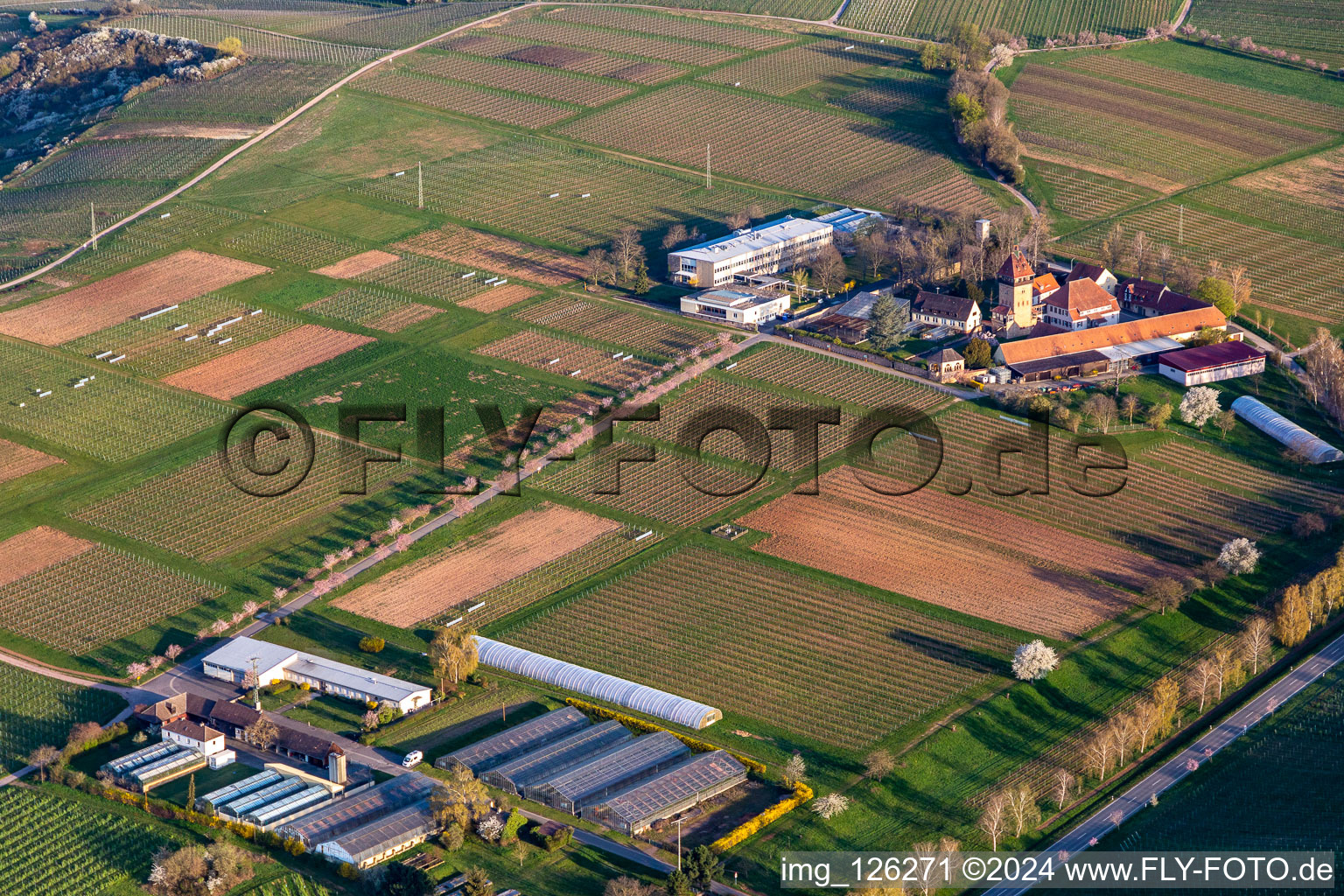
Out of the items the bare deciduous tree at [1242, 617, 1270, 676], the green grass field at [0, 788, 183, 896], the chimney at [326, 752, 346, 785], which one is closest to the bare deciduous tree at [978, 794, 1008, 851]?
the bare deciduous tree at [1242, 617, 1270, 676]

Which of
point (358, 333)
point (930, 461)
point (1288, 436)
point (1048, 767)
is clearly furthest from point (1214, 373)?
point (358, 333)

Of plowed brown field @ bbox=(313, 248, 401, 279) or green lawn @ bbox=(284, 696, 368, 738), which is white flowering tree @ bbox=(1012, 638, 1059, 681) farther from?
plowed brown field @ bbox=(313, 248, 401, 279)

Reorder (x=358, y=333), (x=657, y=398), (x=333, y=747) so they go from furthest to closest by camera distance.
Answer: (x=358, y=333), (x=657, y=398), (x=333, y=747)

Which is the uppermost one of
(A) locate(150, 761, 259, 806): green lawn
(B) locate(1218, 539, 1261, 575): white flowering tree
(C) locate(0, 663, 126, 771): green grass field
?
(B) locate(1218, 539, 1261, 575): white flowering tree

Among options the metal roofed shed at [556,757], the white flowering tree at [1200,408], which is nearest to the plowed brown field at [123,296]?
the metal roofed shed at [556,757]

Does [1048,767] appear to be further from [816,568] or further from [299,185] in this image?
[299,185]

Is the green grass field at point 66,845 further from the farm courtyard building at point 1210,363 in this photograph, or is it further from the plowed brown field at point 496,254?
the farm courtyard building at point 1210,363

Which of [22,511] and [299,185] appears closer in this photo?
[22,511]
